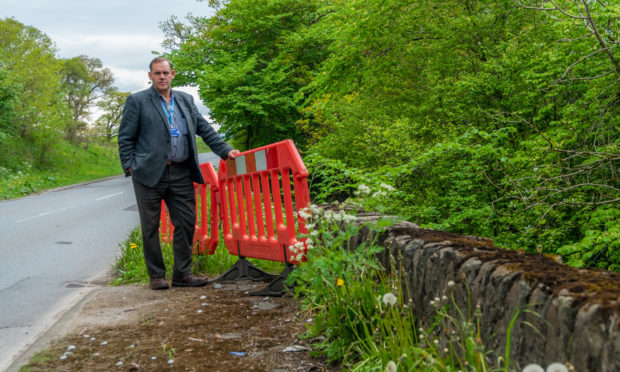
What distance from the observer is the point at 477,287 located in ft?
7.28

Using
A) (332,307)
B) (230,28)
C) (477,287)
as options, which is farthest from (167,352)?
(230,28)

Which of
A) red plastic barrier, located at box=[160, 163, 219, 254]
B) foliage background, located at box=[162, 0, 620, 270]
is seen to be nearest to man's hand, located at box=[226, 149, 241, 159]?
red plastic barrier, located at box=[160, 163, 219, 254]

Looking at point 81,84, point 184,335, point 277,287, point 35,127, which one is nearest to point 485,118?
point 277,287

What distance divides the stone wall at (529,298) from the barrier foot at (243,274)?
9.73ft

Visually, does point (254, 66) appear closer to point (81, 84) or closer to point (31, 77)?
point (31, 77)

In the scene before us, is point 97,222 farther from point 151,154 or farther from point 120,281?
point 151,154

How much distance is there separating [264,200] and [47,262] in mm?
3936

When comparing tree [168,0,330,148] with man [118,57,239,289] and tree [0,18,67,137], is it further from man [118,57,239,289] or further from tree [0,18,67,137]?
man [118,57,239,289]

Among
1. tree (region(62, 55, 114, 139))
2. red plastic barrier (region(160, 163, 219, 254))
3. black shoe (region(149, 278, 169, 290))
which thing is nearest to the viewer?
black shoe (region(149, 278, 169, 290))

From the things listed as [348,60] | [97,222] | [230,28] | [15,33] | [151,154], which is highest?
[15,33]

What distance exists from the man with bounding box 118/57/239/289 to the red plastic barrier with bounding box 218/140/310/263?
372 mm

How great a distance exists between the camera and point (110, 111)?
57656 millimetres

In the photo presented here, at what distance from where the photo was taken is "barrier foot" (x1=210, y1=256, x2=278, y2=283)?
18.4ft

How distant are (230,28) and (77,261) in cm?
2169
